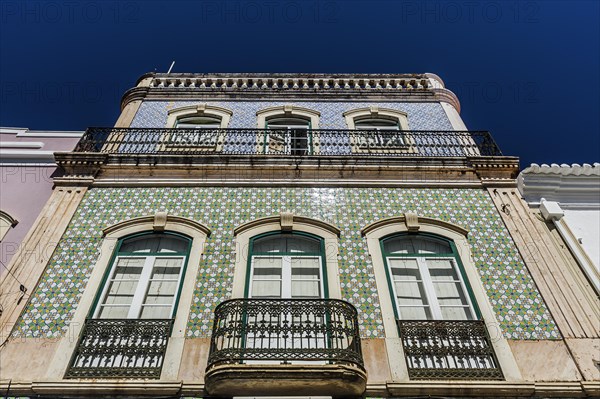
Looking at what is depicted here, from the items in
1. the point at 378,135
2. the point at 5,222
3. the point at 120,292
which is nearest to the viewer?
the point at 120,292

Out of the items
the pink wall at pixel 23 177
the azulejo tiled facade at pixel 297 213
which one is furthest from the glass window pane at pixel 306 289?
the pink wall at pixel 23 177

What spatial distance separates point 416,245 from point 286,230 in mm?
2045

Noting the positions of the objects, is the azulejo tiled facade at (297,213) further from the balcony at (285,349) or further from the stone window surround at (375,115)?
the stone window surround at (375,115)

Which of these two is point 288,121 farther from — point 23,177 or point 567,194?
point 567,194

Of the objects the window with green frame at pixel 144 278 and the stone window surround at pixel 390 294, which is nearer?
the stone window surround at pixel 390 294

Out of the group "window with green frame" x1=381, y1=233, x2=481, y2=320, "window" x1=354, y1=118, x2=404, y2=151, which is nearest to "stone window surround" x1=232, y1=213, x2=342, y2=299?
"window with green frame" x1=381, y1=233, x2=481, y2=320

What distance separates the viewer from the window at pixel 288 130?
9180 millimetres

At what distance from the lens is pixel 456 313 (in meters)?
6.39

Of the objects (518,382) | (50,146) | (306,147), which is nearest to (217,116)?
(306,147)

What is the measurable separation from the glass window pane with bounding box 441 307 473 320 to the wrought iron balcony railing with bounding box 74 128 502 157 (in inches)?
127

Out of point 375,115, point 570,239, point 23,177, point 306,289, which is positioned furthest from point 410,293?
point 23,177

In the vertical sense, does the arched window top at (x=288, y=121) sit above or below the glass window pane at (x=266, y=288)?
above

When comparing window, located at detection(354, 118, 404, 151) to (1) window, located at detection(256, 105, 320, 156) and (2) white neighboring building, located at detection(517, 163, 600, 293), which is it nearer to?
(1) window, located at detection(256, 105, 320, 156)

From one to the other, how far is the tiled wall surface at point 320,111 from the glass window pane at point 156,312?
4.72 meters
